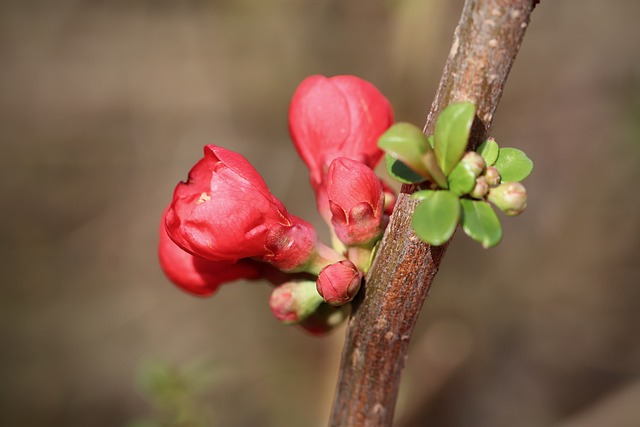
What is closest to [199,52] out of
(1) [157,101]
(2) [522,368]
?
(1) [157,101]

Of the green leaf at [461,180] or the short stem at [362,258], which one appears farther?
the short stem at [362,258]

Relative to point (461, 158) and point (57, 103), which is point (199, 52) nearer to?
point (57, 103)

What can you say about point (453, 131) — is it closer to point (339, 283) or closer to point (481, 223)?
point (481, 223)

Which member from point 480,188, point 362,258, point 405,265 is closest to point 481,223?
point 480,188

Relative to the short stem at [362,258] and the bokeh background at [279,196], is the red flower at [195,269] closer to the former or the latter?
the short stem at [362,258]

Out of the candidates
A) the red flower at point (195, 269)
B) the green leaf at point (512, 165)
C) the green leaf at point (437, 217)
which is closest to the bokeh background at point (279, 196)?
the red flower at point (195, 269)

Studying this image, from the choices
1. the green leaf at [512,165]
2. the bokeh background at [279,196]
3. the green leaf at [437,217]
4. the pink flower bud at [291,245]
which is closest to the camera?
the green leaf at [437,217]
